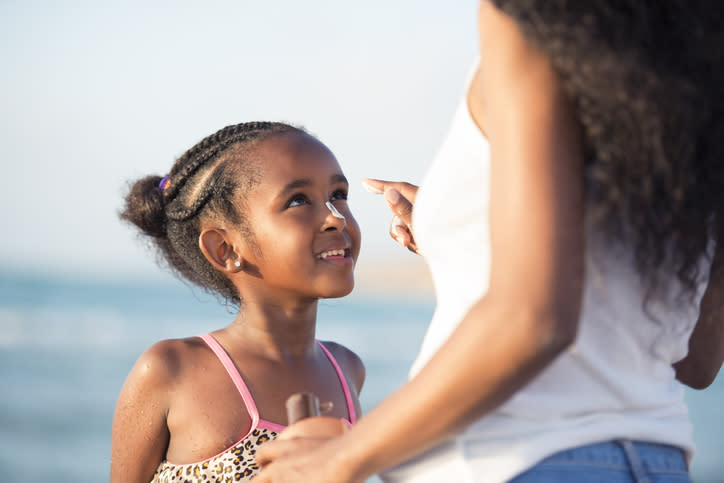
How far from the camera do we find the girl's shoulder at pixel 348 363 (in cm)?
281

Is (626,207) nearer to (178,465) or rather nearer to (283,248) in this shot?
(283,248)

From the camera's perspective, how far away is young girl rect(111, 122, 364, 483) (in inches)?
91.0

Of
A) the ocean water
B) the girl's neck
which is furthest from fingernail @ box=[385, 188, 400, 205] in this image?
the ocean water

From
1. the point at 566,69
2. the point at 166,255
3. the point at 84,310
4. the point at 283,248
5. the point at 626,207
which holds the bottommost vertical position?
the point at 626,207

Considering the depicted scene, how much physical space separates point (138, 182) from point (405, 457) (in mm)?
2215

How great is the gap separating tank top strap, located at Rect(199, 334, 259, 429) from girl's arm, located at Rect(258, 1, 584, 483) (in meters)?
1.42

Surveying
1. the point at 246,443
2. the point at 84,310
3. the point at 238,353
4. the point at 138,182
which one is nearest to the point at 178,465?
the point at 246,443

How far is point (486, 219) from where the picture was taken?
3.75 feet

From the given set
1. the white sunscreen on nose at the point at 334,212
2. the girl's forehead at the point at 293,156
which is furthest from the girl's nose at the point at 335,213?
the girl's forehead at the point at 293,156

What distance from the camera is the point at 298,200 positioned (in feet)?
8.54

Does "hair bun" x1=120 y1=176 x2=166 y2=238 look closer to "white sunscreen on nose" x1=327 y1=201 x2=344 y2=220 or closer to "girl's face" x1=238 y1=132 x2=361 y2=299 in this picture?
"girl's face" x1=238 y1=132 x2=361 y2=299

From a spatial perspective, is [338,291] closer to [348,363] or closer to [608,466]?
[348,363]

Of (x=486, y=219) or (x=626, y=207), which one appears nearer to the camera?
(x=626, y=207)

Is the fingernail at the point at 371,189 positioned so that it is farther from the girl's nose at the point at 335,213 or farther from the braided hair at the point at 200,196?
the braided hair at the point at 200,196
